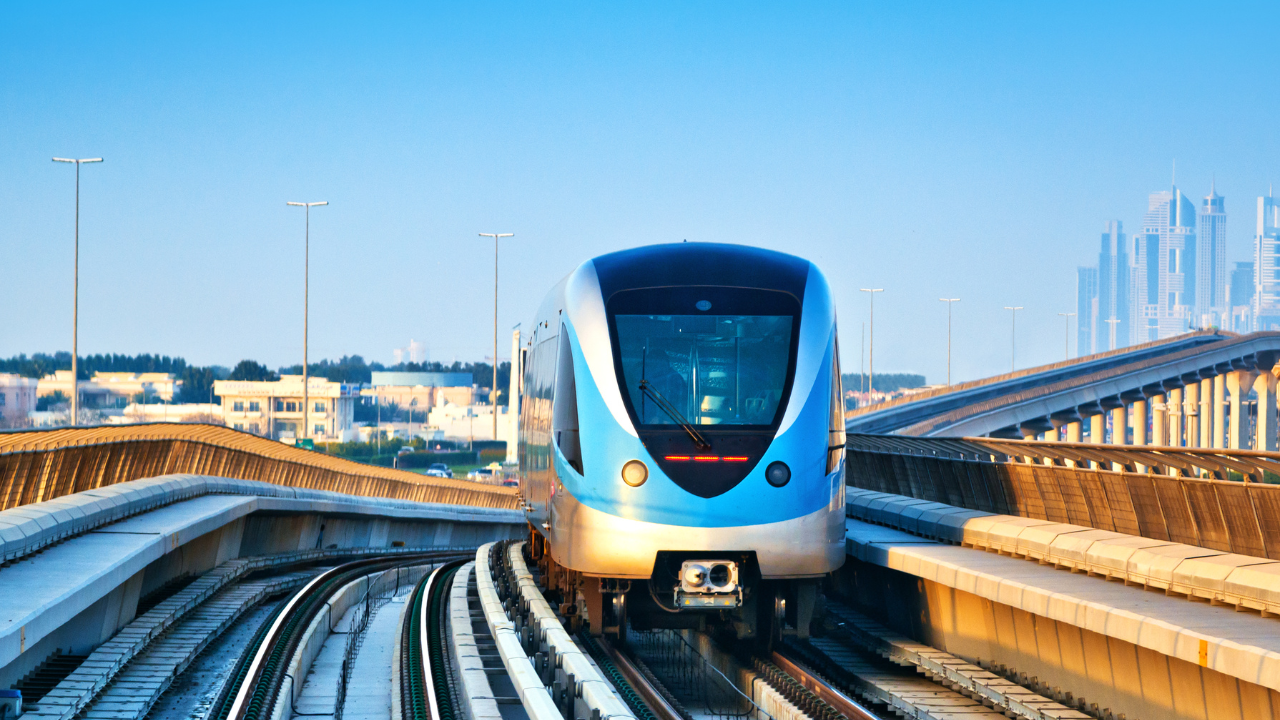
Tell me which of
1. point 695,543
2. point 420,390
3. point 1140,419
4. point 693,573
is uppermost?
point 420,390

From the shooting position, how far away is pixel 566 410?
13.8m

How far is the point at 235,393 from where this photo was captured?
118 m

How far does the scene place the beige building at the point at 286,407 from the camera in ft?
387

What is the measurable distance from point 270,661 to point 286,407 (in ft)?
380

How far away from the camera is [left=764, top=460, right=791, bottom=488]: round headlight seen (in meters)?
12.9

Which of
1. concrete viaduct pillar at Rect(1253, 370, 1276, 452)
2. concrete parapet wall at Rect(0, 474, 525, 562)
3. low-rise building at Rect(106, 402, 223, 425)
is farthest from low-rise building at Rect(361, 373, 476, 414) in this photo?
concrete parapet wall at Rect(0, 474, 525, 562)

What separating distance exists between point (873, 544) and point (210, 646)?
8.12m

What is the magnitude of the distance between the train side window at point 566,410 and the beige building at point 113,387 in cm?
5638

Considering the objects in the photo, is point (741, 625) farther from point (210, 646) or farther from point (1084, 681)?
point (210, 646)

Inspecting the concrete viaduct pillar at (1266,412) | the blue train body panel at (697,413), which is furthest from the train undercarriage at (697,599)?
the concrete viaduct pillar at (1266,412)

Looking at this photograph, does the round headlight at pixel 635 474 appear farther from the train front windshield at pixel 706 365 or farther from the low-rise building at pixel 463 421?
the low-rise building at pixel 463 421

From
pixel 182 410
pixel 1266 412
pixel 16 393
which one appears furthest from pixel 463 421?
pixel 16 393

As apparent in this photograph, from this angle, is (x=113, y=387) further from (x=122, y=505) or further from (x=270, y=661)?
(x=270, y=661)

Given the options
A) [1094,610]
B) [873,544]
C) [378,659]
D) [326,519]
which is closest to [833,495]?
[873,544]
